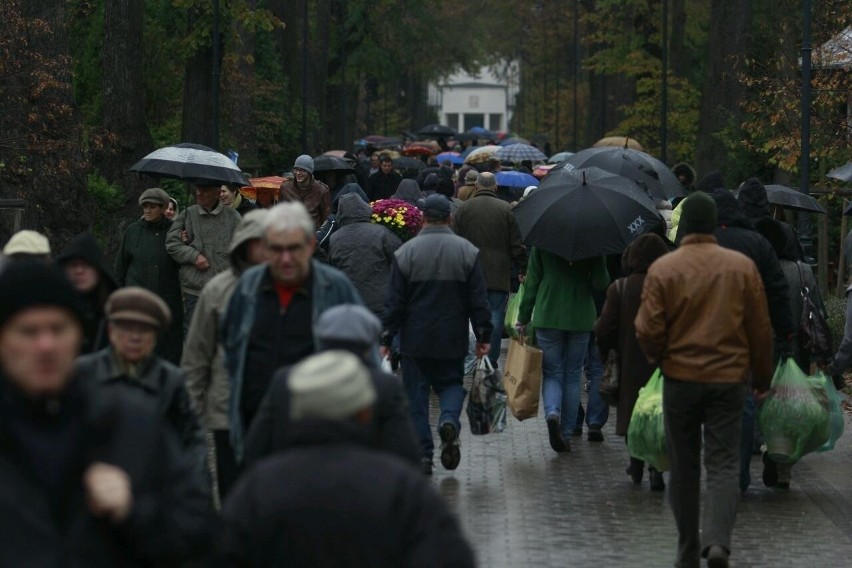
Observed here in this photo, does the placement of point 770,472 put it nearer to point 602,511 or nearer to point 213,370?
point 602,511

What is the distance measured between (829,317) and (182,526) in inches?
575

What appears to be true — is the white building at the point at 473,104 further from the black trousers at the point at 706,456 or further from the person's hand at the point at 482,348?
the black trousers at the point at 706,456

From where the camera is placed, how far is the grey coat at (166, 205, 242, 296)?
1230 cm

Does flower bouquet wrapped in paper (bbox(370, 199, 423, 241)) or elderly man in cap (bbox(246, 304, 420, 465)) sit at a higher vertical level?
flower bouquet wrapped in paper (bbox(370, 199, 423, 241))

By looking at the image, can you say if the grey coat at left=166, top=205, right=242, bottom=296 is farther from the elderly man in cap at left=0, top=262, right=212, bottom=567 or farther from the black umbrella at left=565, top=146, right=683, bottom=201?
the elderly man in cap at left=0, top=262, right=212, bottom=567

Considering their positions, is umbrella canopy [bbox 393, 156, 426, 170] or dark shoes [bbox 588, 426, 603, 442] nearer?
dark shoes [bbox 588, 426, 603, 442]

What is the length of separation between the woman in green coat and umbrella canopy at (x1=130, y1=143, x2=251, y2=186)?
2.59 metres

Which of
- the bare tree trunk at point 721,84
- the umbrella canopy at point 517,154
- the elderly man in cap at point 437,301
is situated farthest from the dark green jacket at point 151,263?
the umbrella canopy at point 517,154

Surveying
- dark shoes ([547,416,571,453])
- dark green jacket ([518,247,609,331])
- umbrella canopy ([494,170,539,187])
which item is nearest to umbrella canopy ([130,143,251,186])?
dark green jacket ([518,247,609,331])

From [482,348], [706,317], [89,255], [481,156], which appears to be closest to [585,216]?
[482,348]

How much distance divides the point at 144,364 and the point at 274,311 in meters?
0.86

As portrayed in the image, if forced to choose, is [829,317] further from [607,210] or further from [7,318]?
[7,318]

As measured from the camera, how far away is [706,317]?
343 inches

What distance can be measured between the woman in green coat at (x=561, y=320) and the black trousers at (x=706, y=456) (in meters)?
3.96
